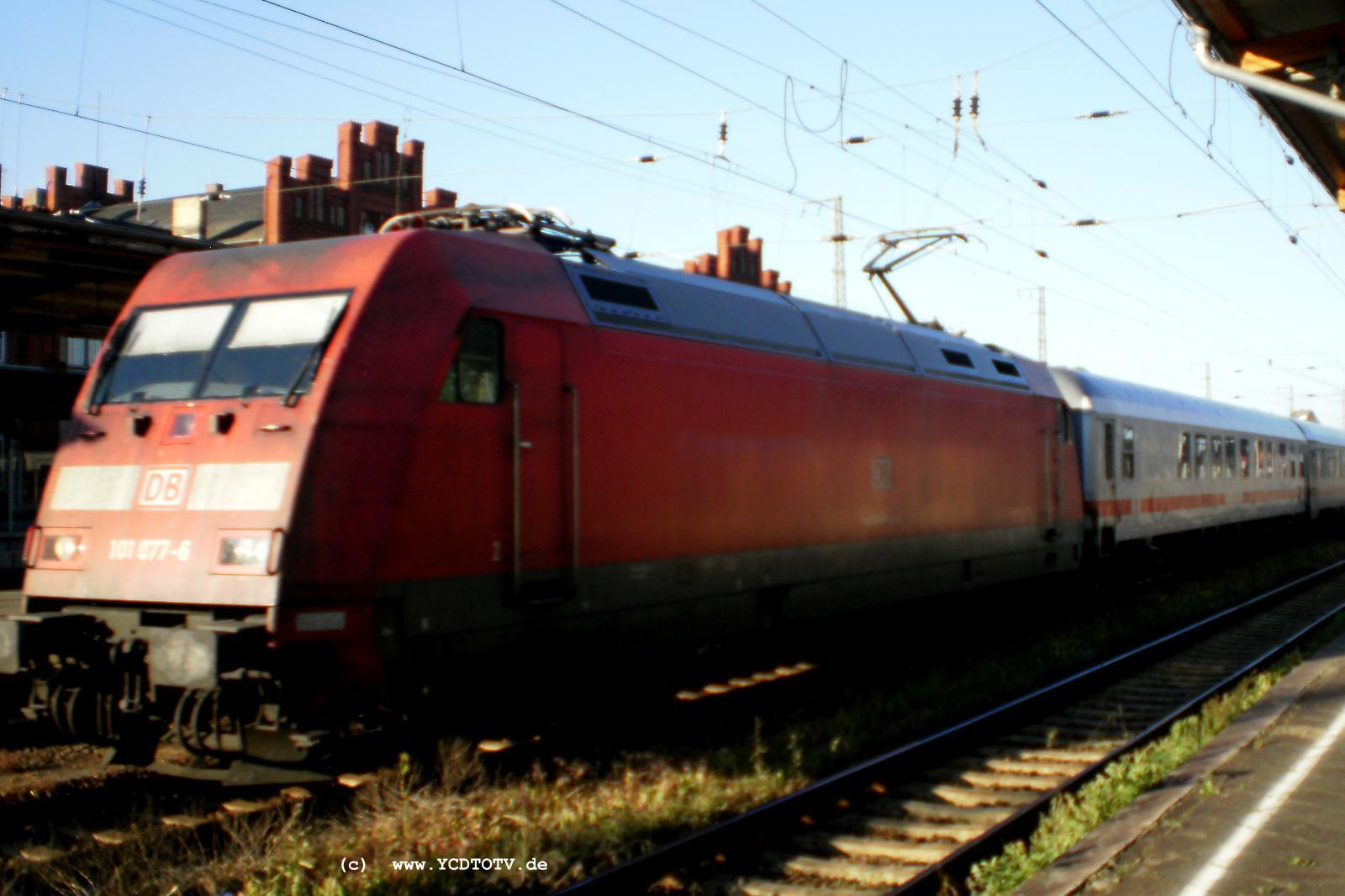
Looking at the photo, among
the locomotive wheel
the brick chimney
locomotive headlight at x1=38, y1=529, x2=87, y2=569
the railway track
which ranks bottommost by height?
the railway track

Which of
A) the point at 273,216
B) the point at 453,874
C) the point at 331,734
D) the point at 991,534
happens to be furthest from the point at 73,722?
the point at 273,216

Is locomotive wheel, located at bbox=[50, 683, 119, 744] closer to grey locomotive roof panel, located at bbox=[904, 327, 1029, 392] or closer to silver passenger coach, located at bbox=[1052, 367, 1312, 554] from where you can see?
grey locomotive roof panel, located at bbox=[904, 327, 1029, 392]

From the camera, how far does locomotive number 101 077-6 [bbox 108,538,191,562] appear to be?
6648mm

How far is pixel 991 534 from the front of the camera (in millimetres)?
13648

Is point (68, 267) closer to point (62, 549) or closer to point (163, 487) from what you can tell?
point (62, 549)

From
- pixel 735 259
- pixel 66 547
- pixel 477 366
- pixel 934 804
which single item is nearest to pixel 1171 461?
pixel 934 804

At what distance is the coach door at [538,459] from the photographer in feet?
24.5

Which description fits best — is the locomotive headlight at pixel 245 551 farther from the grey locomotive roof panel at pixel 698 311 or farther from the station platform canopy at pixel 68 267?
the station platform canopy at pixel 68 267

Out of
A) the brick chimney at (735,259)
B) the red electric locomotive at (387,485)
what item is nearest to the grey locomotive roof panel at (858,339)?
Answer: the red electric locomotive at (387,485)

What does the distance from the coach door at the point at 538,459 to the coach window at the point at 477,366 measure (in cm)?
9

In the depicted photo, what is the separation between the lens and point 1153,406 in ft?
68.6

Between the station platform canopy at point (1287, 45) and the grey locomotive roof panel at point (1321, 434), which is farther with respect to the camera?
the grey locomotive roof panel at point (1321, 434)

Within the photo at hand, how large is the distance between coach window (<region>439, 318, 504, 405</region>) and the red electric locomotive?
0.02 meters

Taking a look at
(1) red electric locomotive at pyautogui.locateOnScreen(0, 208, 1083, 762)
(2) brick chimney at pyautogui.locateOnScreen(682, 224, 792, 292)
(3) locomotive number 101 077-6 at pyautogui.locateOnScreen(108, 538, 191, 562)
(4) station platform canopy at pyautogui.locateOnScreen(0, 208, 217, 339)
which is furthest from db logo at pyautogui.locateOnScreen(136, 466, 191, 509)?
(2) brick chimney at pyautogui.locateOnScreen(682, 224, 792, 292)
